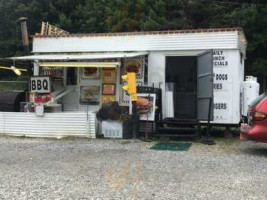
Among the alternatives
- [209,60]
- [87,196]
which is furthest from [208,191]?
[209,60]

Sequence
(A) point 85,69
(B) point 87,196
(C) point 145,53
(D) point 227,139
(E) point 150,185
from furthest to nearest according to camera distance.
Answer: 1. (A) point 85,69
2. (C) point 145,53
3. (D) point 227,139
4. (E) point 150,185
5. (B) point 87,196

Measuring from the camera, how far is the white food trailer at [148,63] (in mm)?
12133

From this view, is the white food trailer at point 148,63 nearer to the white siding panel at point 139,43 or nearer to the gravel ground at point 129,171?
the white siding panel at point 139,43

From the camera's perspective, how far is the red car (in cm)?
916

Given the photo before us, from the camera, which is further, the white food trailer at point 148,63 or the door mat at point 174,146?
the white food trailer at point 148,63

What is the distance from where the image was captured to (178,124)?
12062mm

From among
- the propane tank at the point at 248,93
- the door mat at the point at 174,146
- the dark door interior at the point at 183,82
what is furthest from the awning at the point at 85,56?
the propane tank at the point at 248,93

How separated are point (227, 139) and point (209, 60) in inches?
89.7

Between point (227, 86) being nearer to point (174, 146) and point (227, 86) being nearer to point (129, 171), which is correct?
point (174, 146)

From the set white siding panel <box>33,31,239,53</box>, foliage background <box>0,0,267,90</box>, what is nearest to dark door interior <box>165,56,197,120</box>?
white siding panel <box>33,31,239,53</box>

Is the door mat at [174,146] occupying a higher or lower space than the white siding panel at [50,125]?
lower

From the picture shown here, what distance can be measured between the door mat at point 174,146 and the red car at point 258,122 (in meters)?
1.53

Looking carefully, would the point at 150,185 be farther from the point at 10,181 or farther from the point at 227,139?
the point at 227,139

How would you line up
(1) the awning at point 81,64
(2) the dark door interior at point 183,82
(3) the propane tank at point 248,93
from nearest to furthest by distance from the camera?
(1) the awning at point 81,64 → (3) the propane tank at point 248,93 → (2) the dark door interior at point 183,82
